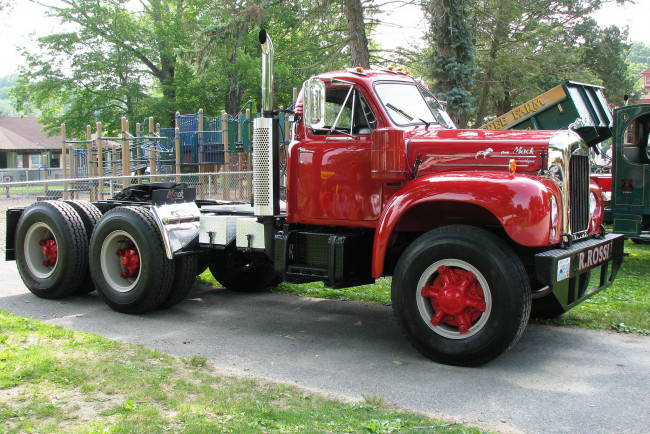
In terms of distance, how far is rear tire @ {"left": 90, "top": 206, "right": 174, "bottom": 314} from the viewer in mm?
6840

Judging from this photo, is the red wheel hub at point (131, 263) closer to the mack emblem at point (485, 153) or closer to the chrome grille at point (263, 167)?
the chrome grille at point (263, 167)

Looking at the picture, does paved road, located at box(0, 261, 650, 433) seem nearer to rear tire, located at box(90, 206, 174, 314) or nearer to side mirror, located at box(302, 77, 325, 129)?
rear tire, located at box(90, 206, 174, 314)

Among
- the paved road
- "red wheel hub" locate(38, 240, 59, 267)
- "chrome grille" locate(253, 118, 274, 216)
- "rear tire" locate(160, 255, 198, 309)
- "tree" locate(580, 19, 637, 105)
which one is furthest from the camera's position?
"tree" locate(580, 19, 637, 105)

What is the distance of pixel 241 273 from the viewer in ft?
27.1

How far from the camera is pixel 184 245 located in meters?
6.99

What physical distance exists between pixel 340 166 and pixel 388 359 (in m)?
1.85

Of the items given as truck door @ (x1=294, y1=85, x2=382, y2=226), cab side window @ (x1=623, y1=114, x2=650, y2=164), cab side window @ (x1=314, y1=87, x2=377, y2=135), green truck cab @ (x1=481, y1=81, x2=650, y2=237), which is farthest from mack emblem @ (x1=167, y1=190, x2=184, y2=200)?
cab side window @ (x1=623, y1=114, x2=650, y2=164)

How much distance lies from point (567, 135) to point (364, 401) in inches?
121

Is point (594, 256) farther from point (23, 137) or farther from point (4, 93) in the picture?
point (4, 93)

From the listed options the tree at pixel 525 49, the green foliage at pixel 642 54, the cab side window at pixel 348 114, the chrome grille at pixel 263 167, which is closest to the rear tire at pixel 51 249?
the chrome grille at pixel 263 167

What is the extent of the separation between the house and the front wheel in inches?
1958

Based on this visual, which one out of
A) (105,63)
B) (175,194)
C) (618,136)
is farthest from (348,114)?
(105,63)

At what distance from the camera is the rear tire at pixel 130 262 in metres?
6.84

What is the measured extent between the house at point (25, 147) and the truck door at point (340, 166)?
48.4 metres
